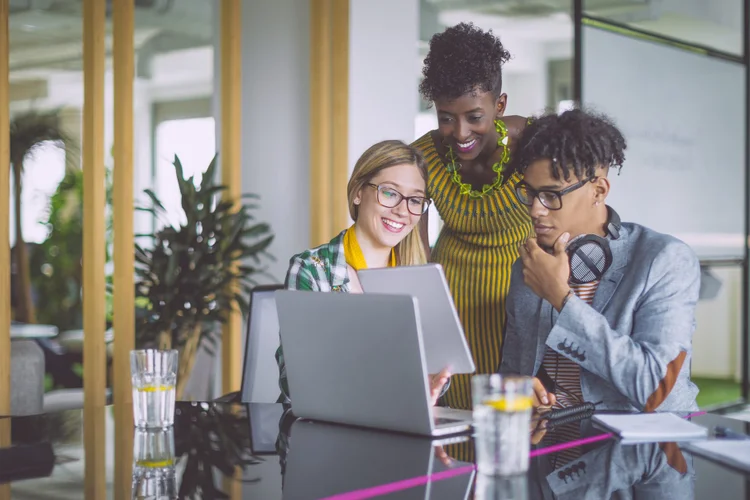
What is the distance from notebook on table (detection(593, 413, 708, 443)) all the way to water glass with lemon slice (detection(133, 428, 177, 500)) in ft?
2.69

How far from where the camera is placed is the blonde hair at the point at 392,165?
8.43ft

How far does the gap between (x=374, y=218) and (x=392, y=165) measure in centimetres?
16

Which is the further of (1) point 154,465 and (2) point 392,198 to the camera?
(2) point 392,198

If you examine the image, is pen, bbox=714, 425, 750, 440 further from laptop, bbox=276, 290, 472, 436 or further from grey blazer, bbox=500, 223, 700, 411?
laptop, bbox=276, 290, 472, 436

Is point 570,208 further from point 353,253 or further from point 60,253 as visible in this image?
point 60,253

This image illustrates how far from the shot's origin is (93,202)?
4195 millimetres

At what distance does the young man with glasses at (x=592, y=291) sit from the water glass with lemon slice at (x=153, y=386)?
2.63ft

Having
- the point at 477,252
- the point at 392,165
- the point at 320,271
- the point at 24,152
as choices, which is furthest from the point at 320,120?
the point at 320,271

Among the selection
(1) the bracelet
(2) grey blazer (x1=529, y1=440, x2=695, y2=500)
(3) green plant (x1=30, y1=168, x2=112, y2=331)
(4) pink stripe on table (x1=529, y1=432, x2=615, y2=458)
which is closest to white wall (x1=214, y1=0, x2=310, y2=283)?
(3) green plant (x1=30, y1=168, x2=112, y2=331)

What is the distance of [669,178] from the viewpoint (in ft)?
18.8

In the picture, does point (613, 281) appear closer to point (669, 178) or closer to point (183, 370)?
point (183, 370)

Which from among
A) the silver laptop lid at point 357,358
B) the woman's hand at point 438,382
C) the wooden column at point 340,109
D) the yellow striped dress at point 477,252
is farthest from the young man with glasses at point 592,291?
the wooden column at point 340,109

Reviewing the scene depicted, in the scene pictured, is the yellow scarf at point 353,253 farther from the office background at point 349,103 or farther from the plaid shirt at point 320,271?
the office background at point 349,103

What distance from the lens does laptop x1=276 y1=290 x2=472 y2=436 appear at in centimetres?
163
